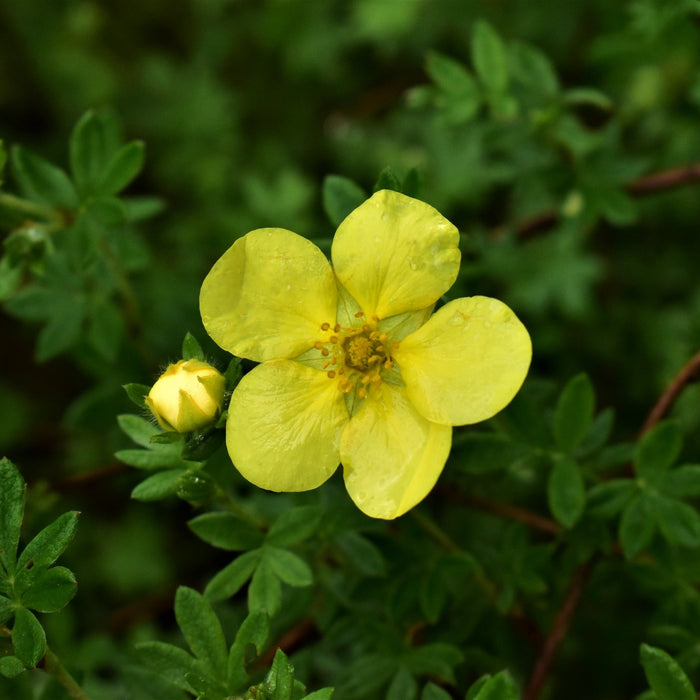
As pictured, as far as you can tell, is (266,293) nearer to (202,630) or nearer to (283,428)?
(283,428)

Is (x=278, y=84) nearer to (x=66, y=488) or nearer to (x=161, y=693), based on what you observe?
(x=66, y=488)

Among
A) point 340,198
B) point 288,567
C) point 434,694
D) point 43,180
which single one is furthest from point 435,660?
point 43,180

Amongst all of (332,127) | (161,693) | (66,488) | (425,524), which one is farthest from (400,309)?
(332,127)

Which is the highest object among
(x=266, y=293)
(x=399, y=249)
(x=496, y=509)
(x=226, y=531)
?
(x=399, y=249)

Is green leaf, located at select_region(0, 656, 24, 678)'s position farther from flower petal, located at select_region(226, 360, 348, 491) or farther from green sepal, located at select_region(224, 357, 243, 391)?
green sepal, located at select_region(224, 357, 243, 391)

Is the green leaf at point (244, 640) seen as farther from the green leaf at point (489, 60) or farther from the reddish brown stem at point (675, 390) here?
the green leaf at point (489, 60)

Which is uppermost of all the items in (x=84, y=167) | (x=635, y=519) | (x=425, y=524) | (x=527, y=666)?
(x=84, y=167)

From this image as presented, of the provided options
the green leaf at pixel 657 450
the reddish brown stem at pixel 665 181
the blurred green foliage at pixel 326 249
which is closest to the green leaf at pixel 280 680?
the blurred green foliage at pixel 326 249
